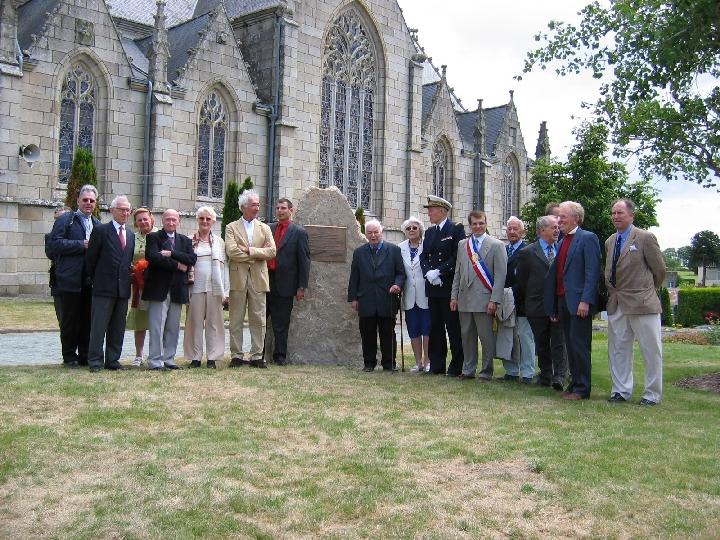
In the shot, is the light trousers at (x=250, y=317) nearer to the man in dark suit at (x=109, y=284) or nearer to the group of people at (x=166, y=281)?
the group of people at (x=166, y=281)

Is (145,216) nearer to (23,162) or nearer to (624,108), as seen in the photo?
(624,108)

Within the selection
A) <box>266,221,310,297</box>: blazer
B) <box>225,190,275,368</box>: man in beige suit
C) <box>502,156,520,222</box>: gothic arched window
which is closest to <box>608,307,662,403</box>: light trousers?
<box>266,221,310,297</box>: blazer

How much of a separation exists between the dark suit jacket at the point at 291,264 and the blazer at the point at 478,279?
206cm

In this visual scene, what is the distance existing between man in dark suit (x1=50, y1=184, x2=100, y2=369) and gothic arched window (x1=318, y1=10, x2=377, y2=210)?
59.5 ft

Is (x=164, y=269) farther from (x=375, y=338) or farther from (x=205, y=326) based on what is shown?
(x=375, y=338)

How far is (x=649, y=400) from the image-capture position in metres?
8.30

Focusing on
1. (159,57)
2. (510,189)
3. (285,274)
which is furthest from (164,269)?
(510,189)

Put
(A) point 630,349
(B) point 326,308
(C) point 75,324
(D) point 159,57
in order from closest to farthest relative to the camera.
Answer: (A) point 630,349 < (C) point 75,324 < (B) point 326,308 < (D) point 159,57

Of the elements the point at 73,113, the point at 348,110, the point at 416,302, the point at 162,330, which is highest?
the point at 348,110

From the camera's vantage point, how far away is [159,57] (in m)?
22.4

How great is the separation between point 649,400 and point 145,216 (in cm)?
641

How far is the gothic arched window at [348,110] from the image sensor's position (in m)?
27.5

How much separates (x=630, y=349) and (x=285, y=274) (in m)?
4.46

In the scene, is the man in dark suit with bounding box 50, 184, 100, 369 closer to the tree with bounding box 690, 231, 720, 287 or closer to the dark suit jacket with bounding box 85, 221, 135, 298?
the dark suit jacket with bounding box 85, 221, 135, 298
